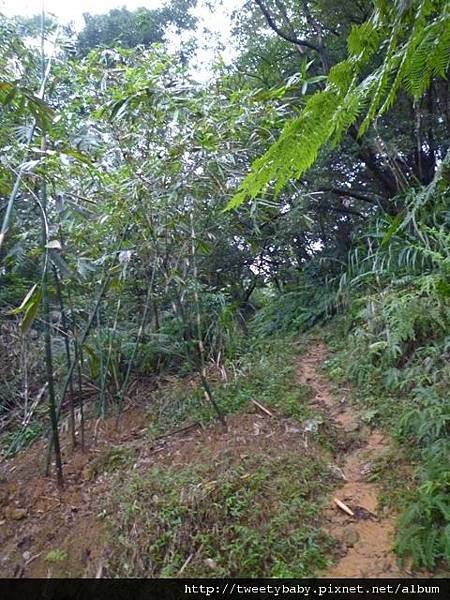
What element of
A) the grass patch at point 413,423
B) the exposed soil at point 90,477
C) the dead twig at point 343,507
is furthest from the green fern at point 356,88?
the exposed soil at point 90,477

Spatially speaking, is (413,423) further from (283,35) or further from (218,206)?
(283,35)

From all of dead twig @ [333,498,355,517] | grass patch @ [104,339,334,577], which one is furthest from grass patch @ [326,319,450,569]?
grass patch @ [104,339,334,577]

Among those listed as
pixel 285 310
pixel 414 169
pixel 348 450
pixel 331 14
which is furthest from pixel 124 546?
pixel 331 14

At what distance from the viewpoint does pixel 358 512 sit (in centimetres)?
211

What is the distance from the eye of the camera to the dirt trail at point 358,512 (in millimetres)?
1798

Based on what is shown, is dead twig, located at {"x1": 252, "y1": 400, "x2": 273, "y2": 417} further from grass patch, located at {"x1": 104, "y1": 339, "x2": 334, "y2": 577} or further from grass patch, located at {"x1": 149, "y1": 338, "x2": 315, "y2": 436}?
grass patch, located at {"x1": 104, "y1": 339, "x2": 334, "y2": 577}

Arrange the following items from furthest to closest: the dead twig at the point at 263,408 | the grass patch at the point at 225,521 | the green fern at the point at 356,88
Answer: the dead twig at the point at 263,408
the grass patch at the point at 225,521
the green fern at the point at 356,88

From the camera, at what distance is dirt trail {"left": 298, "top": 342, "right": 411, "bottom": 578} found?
1798 mm

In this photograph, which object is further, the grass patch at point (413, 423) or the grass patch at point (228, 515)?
the grass patch at point (228, 515)

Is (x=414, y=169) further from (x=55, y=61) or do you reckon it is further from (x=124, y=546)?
(x=124, y=546)

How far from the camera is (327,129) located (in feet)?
2.81

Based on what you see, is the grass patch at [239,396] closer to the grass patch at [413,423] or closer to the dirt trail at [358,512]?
the dirt trail at [358,512]

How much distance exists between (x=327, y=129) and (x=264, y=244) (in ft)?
16.0

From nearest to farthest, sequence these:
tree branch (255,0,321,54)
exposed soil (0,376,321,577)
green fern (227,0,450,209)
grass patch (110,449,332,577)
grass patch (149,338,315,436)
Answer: green fern (227,0,450,209), grass patch (110,449,332,577), exposed soil (0,376,321,577), grass patch (149,338,315,436), tree branch (255,0,321,54)
